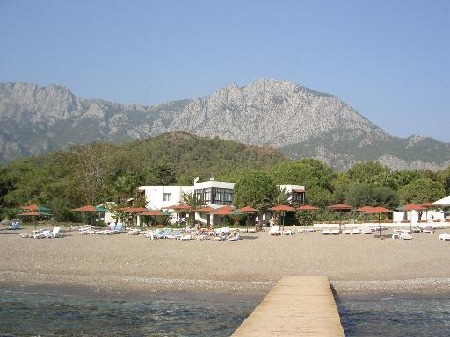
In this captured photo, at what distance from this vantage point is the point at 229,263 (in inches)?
989

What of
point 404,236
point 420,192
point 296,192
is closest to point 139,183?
point 296,192

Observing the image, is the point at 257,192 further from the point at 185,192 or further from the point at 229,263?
the point at 229,263

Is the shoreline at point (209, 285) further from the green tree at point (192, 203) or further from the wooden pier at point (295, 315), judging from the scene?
the green tree at point (192, 203)

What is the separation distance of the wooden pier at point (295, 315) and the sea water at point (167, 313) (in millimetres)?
1104

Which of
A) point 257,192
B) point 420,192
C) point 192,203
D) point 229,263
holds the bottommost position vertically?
point 229,263

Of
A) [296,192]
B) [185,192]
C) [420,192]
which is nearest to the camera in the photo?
[185,192]

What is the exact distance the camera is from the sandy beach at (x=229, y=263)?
20.9 meters

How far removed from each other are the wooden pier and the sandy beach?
484cm

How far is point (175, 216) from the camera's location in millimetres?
55000

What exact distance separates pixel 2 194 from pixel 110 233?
28351mm

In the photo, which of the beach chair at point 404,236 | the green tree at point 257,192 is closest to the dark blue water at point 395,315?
the beach chair at point 404,236

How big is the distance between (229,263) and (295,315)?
13.6 metres

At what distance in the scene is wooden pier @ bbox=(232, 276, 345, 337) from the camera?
10102mm

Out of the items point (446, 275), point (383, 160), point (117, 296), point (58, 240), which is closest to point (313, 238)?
point (446, 275)
